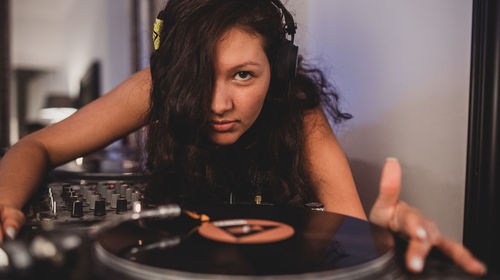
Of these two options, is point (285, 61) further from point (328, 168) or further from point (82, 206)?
point (82, 206)

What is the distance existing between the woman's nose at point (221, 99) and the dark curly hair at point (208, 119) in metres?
0.02

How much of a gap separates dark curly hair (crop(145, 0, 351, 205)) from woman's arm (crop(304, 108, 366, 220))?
0.10ft

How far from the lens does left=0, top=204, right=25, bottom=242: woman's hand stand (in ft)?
1.69

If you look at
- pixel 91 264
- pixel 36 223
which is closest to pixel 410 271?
pixel 91 264

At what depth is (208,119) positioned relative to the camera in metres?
0.84

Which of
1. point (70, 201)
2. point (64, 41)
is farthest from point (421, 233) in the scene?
point (64, 41)

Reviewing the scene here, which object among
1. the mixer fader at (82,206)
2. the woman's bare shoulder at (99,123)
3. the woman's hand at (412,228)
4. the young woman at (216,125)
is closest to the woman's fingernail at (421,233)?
the woman's hand at (412,228)

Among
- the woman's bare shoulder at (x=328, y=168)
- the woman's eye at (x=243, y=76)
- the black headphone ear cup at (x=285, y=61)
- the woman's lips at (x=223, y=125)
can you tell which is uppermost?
the black headphone ear cup at (x=285, y=61)

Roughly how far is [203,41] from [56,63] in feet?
23.9

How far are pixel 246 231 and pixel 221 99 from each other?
1.28ft

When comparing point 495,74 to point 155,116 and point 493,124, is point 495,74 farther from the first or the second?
point 155,116

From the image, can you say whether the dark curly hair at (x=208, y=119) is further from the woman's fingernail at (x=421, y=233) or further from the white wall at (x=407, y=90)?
the woman's fingernail at (x=421, y=233)

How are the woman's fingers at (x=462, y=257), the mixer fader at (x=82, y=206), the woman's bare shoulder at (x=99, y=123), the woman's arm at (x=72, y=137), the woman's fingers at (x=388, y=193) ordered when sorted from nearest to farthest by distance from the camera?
1. the woman's fingers at (x=462, y=257)
2. the woman's fingers at (x=388, y=193)
3. the mixer fader at (x=82, y=206)
4. the woman's arm at (x=72, y=137)
5. the woman's bare shoulder at (x=99, y=123)

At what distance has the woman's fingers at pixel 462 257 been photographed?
1.19 ft
